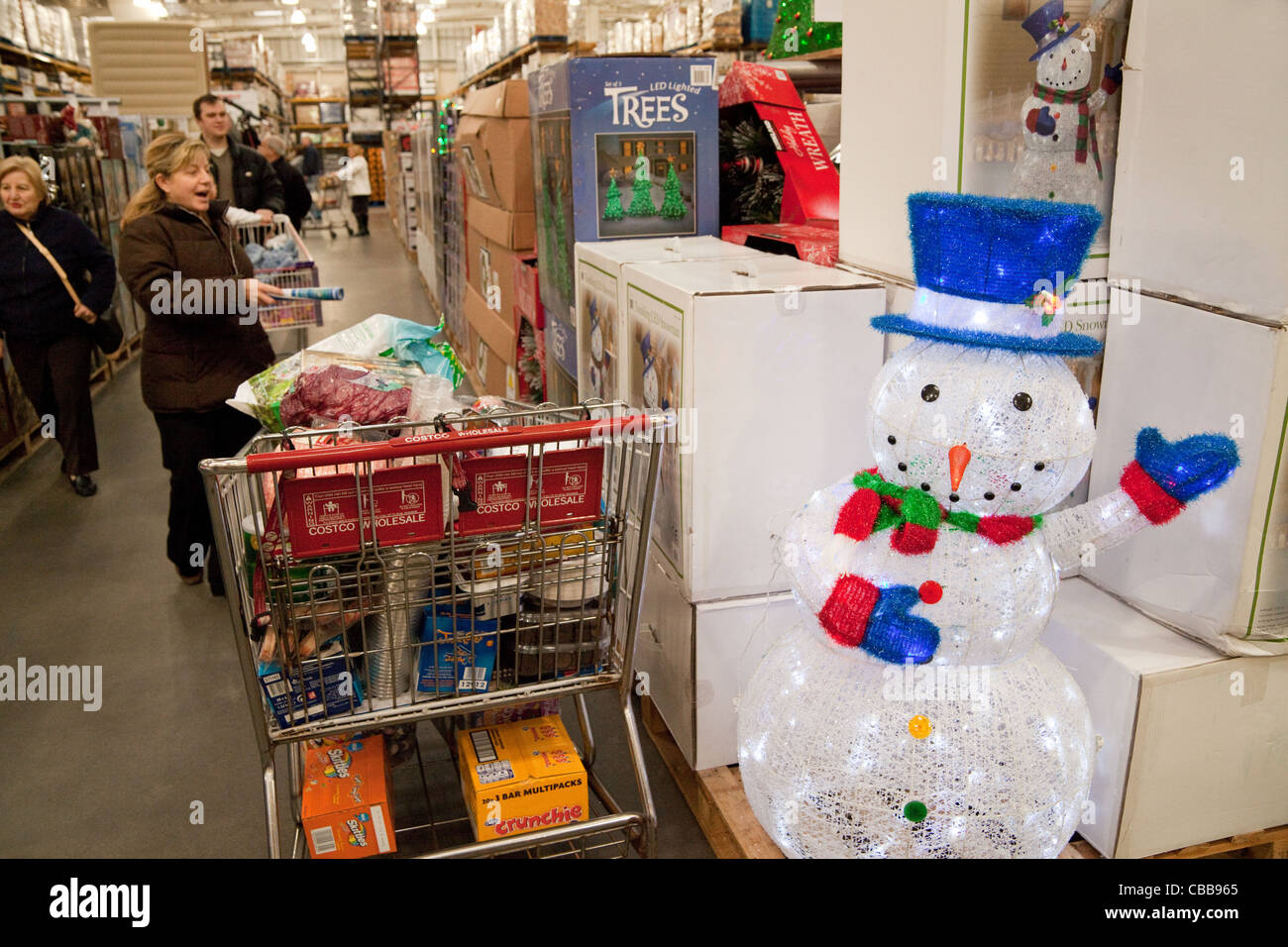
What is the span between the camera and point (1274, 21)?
1.45m

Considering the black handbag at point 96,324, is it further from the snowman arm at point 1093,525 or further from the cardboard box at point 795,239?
the snowman arm at point 1093,525

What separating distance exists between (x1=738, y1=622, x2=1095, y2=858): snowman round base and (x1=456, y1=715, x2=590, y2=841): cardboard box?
0.55 meters

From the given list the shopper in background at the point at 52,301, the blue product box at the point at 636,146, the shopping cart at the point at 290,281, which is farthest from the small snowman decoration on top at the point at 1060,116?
the shopper in background at the point at 52,301

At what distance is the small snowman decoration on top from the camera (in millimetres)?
1737

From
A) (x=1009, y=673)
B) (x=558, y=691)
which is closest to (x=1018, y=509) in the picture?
(x=1009, y=673)

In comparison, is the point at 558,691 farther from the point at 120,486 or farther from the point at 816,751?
the point at 120,486

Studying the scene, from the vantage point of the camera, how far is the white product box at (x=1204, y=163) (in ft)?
4.87

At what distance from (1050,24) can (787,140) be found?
1.30m

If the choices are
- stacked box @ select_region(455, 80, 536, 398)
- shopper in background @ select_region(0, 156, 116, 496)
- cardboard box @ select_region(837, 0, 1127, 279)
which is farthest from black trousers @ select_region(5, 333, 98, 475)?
cardboard box @ select_region(837, 0, 1127, 279)

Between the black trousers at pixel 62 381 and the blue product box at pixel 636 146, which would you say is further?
the black trousers at pixel 62 381

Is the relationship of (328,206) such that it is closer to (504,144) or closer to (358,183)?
(358,183)

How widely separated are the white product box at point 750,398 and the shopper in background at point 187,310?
175 centimetres

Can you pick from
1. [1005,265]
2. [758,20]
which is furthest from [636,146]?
[758,20]

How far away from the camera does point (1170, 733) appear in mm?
1740
